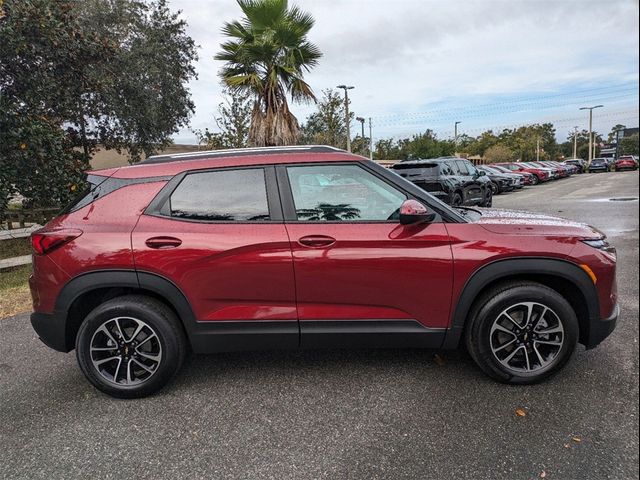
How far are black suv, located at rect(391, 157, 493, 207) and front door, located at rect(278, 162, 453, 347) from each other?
9.69 meters

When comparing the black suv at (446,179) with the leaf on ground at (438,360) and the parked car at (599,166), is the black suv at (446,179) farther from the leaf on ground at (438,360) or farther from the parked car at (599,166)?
the parked car at (599,166)

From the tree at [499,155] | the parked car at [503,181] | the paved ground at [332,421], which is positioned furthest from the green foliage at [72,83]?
the tree at [499,155]

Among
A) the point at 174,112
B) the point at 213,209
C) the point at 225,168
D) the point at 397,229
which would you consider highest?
the point at 174,112

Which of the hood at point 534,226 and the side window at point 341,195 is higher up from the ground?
the side window at point 341,195

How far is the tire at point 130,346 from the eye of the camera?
298 cm

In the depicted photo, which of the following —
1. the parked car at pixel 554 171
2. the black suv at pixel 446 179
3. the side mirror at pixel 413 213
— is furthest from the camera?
the parked car at pixel 554 171

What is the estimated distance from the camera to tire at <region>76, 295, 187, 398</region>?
298 cm

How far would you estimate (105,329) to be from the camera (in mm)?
3002

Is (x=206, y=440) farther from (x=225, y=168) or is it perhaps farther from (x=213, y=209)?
(x=225, y=168)

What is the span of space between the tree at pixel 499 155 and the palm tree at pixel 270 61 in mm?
46233

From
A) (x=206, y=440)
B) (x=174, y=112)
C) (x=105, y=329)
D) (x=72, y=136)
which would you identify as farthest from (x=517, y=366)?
(x=174, y=112)

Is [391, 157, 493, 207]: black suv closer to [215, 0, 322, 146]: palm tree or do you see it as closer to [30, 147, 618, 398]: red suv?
[215, 0, 322, 146]: palm tree

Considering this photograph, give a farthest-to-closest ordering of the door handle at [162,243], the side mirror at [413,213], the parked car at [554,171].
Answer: the parked car at [554,171]
the door handle at [162,243]
the side mirror at [413,213]

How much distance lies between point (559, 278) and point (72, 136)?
12.1m
